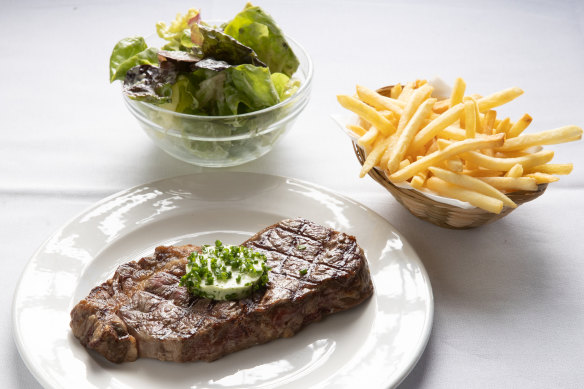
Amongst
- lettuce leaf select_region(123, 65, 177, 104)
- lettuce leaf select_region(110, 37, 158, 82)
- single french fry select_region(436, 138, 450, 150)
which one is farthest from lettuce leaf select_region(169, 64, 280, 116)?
single french fry select_region(436, 138, 450, 150)

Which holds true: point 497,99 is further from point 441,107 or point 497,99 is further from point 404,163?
point 404,163

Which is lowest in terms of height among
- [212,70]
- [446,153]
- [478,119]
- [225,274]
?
[225,274]

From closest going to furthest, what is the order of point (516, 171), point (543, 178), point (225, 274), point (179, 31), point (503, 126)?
point (225, 274)
point (516, 171)
point (543, 178)
point (503, 126)
point (179, 31)

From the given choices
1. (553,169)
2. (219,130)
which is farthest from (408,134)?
(219,130)

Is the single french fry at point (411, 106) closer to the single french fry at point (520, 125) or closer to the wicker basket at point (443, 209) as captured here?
the wicker basket at point (443, 209)

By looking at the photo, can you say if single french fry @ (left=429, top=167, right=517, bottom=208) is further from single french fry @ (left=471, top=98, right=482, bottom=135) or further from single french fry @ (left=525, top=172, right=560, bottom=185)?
single french fry @ (left=471, top=98, right=482, bottom=135)

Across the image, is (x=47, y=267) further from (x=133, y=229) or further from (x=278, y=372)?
(x=278, y=372)
